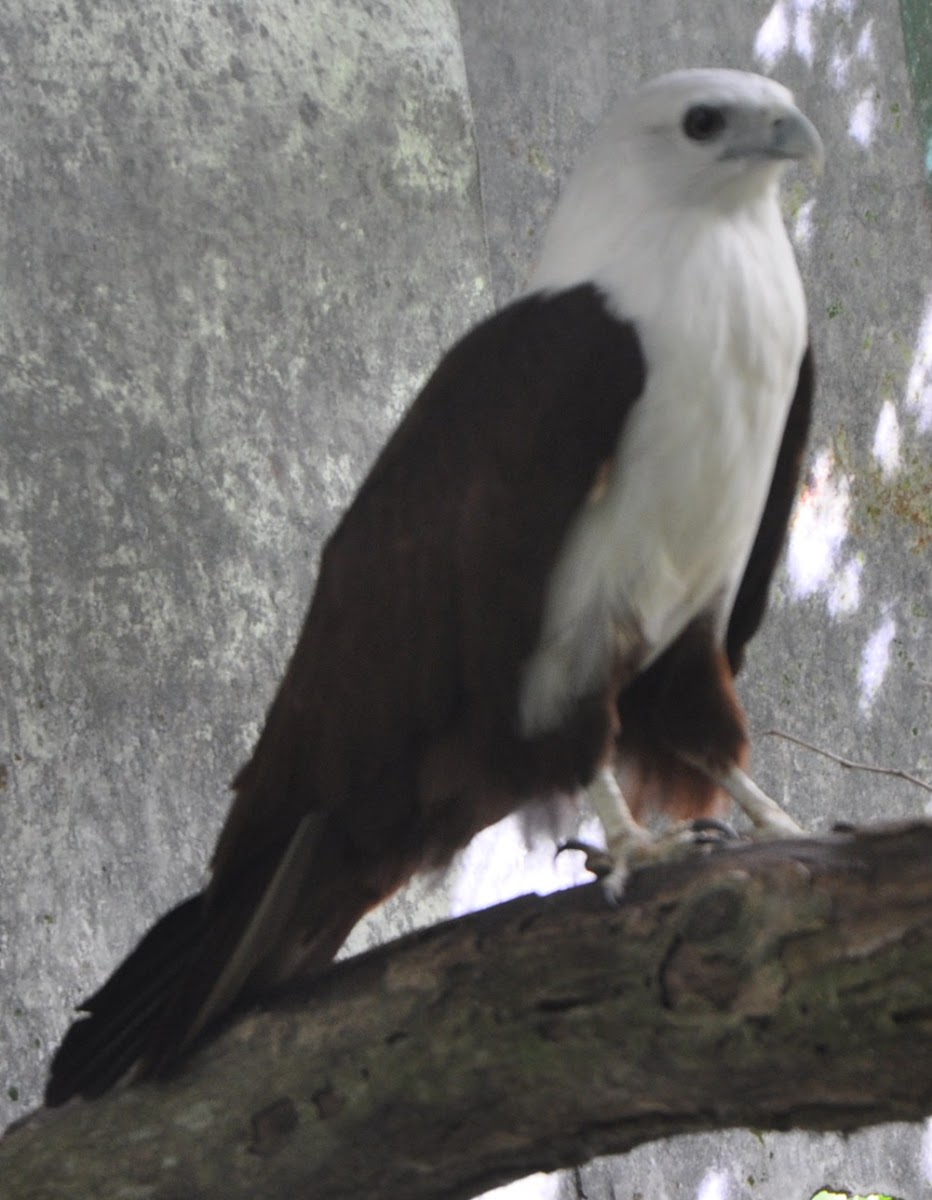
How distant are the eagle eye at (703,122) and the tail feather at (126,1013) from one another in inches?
46.1

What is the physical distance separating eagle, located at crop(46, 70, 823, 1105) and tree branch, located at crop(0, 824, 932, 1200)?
121 mm

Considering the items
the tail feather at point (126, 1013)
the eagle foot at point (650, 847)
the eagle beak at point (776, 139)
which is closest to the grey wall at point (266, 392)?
the tail feather at point (126, 1013)

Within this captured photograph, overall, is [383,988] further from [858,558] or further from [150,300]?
[858,558]

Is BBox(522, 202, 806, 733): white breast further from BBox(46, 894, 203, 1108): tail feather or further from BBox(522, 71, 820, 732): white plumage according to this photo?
BBox(46, 894, 203, 1108): tail feather

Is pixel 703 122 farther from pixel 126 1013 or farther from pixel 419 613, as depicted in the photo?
pixel 126 1013

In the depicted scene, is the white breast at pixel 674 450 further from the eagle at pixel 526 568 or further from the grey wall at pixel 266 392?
the grey wall at pixel 266 392

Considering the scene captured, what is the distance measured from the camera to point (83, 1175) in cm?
204

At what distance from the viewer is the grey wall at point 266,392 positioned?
3.22 meters

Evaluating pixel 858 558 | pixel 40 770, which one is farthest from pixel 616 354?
pixel 858 558

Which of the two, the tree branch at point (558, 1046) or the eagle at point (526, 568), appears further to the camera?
the eagle at point (526, 568)

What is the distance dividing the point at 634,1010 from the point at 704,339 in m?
0.82

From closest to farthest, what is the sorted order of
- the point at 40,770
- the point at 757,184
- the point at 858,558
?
the point at 757,184 < the point at 40,770 < the point at 858,558

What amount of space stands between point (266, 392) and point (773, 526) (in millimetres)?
1499

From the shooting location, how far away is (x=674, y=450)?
2107 mm
